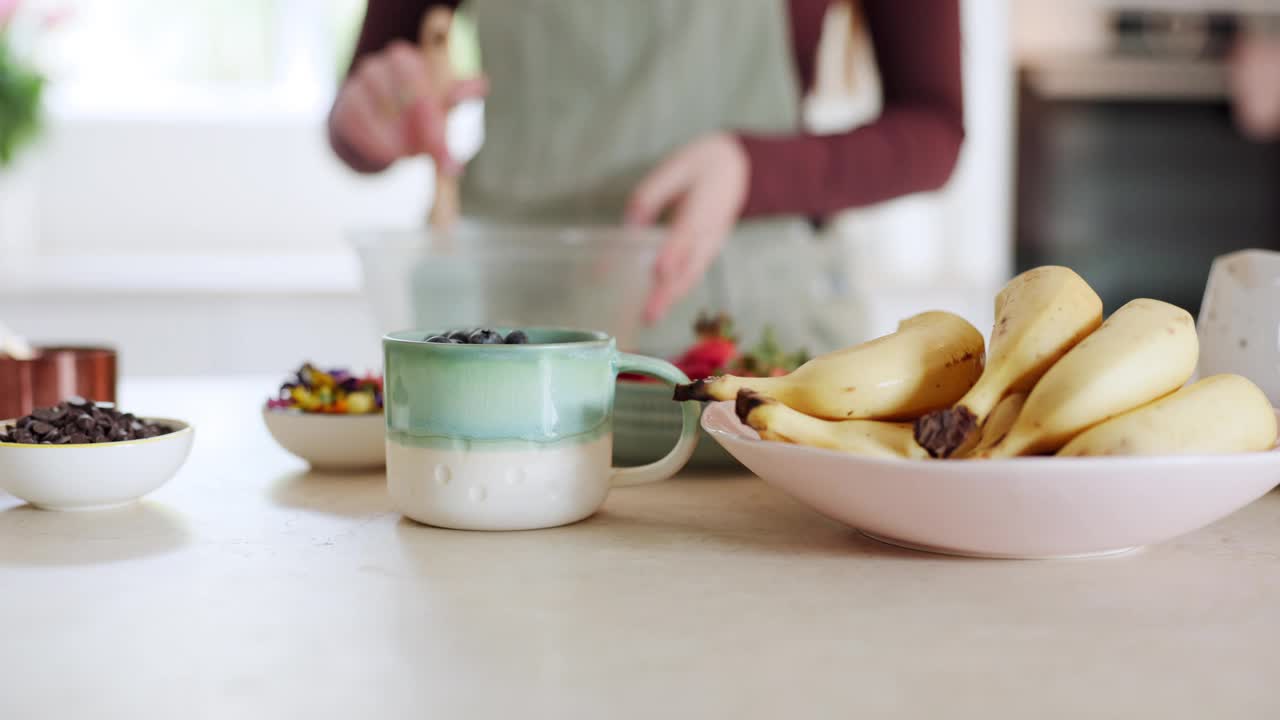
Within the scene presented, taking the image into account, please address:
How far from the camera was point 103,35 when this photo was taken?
2707 millimetres

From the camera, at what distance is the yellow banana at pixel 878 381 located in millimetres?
548

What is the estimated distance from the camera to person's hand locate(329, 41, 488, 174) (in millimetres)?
1135

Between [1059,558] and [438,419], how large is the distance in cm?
30

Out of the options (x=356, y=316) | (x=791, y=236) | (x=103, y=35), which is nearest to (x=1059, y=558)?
(x=791, y=236)

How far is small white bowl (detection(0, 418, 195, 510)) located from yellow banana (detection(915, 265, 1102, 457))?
41cm

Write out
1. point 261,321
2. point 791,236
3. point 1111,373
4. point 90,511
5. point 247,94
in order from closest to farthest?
point 1111,373
point 90,511
point 791,236
point 261,321
point 247,94

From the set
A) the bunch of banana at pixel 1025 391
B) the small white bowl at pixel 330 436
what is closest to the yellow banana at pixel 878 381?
the bunch of banana at pixel 1025 391

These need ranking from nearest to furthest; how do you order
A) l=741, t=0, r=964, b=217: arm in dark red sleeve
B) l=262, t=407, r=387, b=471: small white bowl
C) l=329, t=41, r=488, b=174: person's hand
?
l=262, t=407, r=387, b=471: small white bowl < l=329, t=41, r=488, b=174: person's hand < l=741, t=0, r=964, b=217: arm in dark red sleeve

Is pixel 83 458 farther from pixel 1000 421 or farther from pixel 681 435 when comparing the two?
pixel 1000 421

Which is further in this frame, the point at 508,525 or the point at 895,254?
the point at 895,254

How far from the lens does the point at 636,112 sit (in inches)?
56.7

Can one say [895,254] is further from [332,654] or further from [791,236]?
[332,654]

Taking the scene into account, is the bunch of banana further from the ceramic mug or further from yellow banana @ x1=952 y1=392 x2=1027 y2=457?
the ceramic mug

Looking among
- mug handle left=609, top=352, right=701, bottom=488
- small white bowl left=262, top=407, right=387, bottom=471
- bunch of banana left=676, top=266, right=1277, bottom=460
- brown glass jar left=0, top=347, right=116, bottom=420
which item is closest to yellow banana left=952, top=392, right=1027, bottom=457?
bunch of banana left=676, top=266, right=1277, bottom=460
